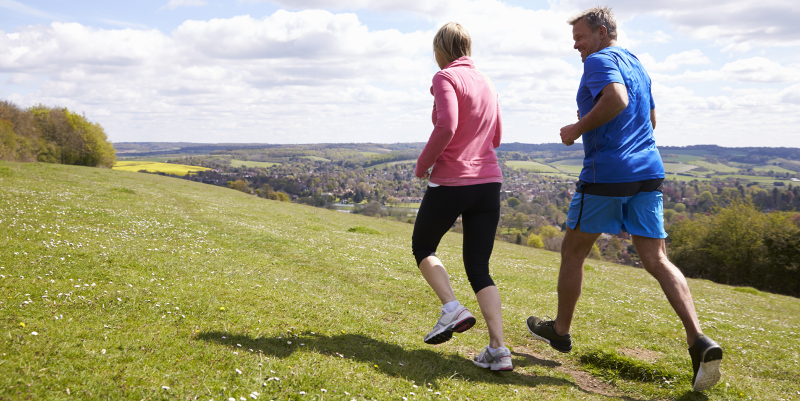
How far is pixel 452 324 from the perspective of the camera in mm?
3793

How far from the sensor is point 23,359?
289 centimetres

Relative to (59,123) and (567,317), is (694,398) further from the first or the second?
(59,123)

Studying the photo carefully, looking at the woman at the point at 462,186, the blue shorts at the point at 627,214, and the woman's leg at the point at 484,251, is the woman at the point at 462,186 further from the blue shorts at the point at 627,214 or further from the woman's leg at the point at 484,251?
the blue shorts at the point at 627,214

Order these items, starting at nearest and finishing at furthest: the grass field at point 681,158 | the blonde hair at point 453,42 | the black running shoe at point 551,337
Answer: the blonde hair at point 453,42, the black running shoe at point 551,337, the grass field at point 681,158

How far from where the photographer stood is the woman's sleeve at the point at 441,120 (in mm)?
3658

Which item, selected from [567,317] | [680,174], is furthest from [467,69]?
[680,174]

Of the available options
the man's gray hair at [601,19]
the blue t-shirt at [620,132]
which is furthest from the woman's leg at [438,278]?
the man's gray hair at [601,19]

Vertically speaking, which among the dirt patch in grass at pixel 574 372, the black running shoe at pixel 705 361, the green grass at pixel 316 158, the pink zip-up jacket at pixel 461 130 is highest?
the green grass at pixel 316 158

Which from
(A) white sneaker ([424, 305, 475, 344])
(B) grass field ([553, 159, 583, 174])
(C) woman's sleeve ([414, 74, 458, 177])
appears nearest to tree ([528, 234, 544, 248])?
(A) white sneaker ([424, 305, 475, 344])

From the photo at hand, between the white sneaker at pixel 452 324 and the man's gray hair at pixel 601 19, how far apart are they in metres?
3.24

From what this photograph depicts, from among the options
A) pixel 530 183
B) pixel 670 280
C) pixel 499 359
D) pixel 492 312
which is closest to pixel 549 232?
pixel 530 183

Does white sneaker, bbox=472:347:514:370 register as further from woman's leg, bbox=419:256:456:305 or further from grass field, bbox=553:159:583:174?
grass field, bbox=553:159:583:174

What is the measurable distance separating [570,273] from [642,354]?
1816 millimetres

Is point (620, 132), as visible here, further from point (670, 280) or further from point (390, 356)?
point (390, 356)
